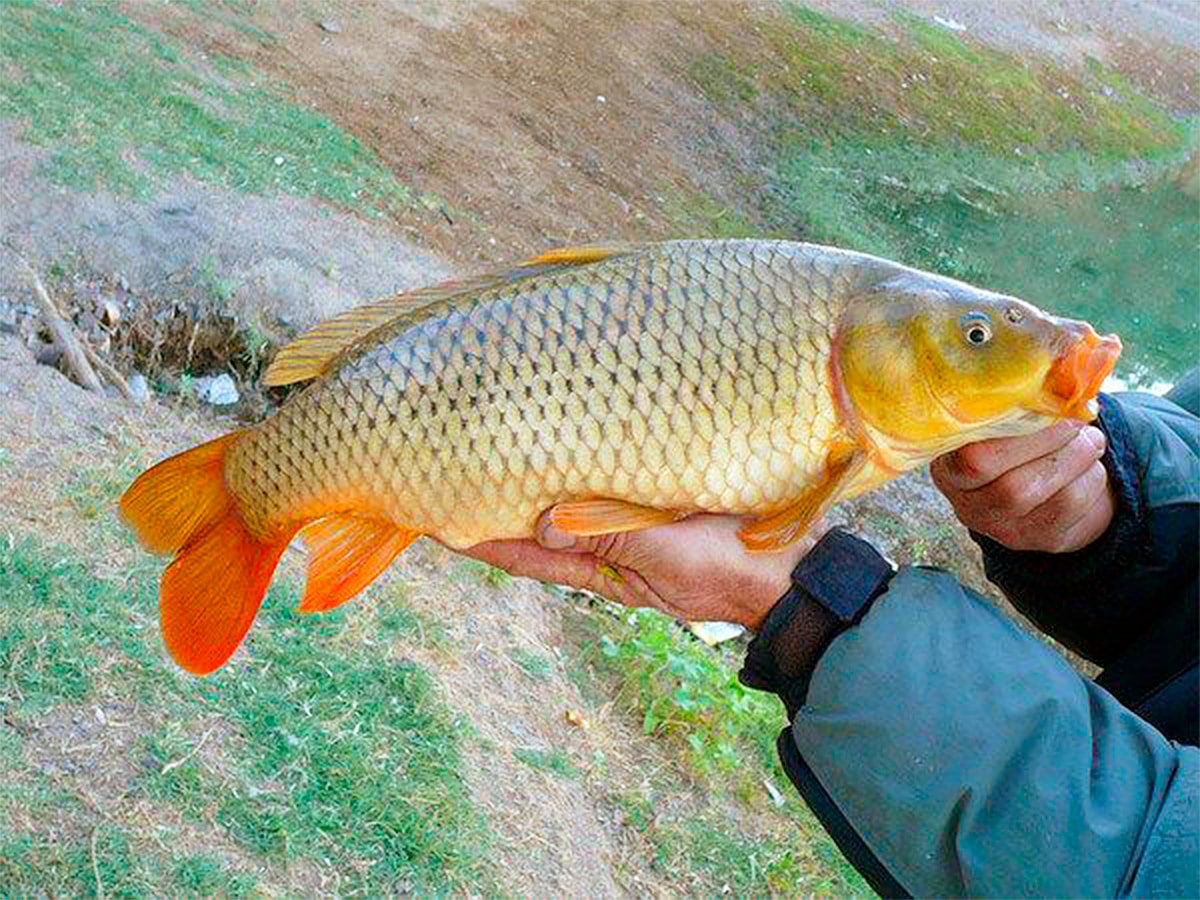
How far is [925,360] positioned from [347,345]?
0.91m

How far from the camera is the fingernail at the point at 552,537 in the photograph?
201 centimetres

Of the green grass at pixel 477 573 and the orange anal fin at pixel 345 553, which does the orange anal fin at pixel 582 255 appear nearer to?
the orange anal fin at pixel 345 553

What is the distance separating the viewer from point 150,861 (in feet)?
9.43

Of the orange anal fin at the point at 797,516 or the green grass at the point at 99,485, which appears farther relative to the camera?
the green grass at the point at 99,485

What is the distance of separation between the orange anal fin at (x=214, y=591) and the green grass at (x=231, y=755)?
37.3 inches

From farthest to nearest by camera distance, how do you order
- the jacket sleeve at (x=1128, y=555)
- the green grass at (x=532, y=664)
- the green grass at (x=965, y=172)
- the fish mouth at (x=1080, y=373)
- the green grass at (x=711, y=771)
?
the green grass at (x=965, y=172) < the green grass at (x=532, y=664) < the green grass at (x=711, y=771) < the jacket sleeve at (x=1128, y=555) < the fish mouth at (x=1080, y=373)

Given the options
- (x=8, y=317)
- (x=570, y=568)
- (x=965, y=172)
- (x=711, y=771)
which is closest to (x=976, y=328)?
(x=570, y=568)

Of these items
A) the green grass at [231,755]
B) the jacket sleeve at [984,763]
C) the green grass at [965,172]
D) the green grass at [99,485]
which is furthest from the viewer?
the green grass at [965,172]

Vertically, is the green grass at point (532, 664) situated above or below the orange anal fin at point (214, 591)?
below

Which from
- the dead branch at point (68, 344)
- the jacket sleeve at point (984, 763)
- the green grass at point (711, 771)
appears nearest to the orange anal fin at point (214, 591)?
the jacket sleeve at point (984, 763)

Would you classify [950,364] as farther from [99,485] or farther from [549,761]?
[99,485]

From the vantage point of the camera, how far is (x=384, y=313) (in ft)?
7.23

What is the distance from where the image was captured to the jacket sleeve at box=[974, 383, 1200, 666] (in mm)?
2406

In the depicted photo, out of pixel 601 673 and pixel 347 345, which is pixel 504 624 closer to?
pixel 601 673
